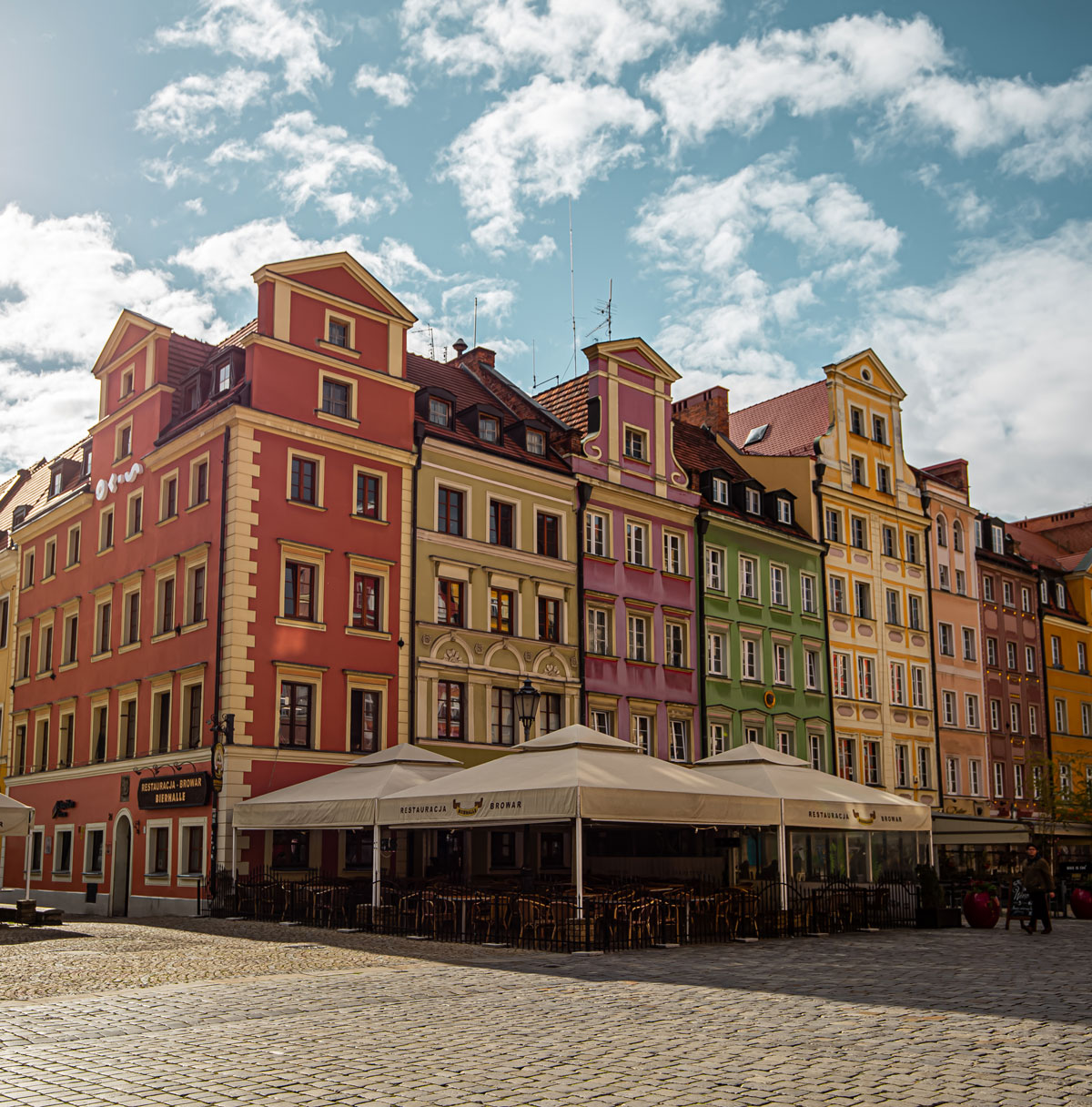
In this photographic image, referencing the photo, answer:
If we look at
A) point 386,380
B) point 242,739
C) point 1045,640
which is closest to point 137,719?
point 242,739

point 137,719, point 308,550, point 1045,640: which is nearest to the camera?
point 308,550

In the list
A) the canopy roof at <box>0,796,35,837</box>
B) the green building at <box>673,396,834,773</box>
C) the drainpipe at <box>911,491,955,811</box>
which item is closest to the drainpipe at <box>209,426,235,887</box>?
the canopy roof at <box>0,796,35,837</box>

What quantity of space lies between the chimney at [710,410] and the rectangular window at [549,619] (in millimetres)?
14858

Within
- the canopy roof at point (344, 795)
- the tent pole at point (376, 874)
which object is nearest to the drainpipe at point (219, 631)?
the canopy roof at point (344, 795)

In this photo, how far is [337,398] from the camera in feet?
101

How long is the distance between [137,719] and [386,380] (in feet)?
34.3

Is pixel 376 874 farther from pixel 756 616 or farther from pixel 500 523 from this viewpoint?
pixel 756 616

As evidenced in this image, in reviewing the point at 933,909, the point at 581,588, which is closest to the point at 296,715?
the point at 581,588

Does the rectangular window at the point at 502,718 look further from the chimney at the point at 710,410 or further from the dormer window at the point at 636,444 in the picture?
the chimney at the point at 710,410

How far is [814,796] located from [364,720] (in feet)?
36.1

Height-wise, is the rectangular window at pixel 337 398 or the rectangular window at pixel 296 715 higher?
the rectangular window at pixel 337 398

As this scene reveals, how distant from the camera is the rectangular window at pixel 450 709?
30.9 m

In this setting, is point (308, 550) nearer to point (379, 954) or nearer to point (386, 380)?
point (386, 380)

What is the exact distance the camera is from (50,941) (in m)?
21.0
